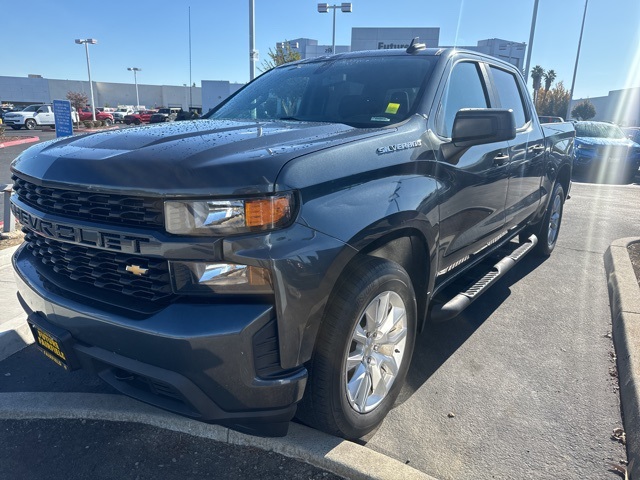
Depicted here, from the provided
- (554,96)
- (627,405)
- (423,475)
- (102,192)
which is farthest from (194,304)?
(554,96)

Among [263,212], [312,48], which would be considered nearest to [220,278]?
[263,212]

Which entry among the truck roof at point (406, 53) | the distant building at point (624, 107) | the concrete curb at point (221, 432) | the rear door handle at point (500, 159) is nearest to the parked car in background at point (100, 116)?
the truck roof at point (406, 53)

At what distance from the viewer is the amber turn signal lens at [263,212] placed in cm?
176

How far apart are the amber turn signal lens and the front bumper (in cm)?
30

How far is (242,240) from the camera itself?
5.74 ft

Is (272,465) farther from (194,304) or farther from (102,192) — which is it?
(102,192)

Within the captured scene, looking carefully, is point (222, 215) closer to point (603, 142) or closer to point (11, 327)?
point (11, 327)

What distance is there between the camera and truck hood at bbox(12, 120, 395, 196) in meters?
1.77

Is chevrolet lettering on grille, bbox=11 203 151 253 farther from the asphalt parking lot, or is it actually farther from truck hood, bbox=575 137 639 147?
truck hood, bbox=575 137 639 147

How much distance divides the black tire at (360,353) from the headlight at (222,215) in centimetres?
49

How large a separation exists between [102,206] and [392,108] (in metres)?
1.71

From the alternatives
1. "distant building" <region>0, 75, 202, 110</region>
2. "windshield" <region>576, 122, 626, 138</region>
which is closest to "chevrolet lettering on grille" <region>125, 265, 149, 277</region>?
"windshield" <region>576, 122, 626, 138</region>

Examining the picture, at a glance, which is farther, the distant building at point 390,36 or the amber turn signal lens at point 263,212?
the distant building at point 390,36

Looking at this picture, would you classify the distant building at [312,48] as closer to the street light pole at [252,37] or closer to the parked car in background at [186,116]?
the street light pole at [252,37]
